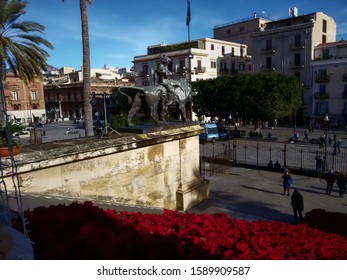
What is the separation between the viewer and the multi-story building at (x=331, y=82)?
38.4 meters

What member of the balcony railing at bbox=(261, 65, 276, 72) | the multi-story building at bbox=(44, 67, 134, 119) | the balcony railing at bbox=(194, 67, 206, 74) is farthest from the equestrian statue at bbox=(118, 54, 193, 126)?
the multi-story building at bbox=(44, 67, 134, 119)

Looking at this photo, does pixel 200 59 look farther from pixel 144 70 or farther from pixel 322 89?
pixel 322 89

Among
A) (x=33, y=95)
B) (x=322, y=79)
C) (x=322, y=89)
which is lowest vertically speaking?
(x=322, y=89)

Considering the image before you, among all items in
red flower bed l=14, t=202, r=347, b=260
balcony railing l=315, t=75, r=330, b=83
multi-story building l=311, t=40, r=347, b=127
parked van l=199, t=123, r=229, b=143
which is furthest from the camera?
balcony railing l=315, t=75, r=330, b=83

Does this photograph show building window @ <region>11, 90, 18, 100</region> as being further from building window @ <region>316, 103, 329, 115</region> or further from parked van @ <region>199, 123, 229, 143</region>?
building window @ <region>316, 103, 329, 115</region>

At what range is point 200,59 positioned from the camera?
46562 mm

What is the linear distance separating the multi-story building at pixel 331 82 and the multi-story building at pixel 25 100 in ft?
141

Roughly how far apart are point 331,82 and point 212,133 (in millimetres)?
20007

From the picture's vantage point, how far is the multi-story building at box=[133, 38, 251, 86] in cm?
4600

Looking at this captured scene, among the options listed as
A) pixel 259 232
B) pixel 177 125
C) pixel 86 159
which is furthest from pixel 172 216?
pixel 177 125

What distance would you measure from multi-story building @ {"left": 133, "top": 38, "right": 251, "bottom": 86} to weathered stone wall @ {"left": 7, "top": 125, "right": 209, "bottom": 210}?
35642 millimetres

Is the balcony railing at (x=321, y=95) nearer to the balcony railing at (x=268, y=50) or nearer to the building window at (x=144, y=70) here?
the balcony railing at (x=268, y=50)

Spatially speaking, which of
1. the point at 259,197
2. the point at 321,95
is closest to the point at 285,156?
the point at 259,197

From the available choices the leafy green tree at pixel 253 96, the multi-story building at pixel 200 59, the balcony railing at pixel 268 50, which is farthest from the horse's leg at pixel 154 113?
the balcony railing at pixel 268 50
